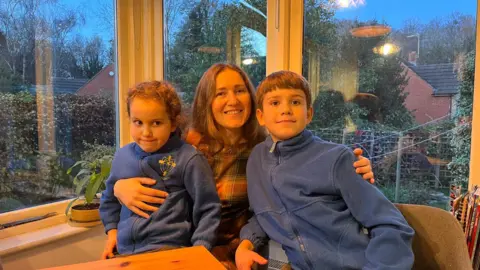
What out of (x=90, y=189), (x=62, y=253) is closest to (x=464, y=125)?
(x=90, y=189)

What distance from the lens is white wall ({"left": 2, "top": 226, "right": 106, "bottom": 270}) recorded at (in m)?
1.68

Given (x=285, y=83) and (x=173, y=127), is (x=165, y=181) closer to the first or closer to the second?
(x=173, y=127)

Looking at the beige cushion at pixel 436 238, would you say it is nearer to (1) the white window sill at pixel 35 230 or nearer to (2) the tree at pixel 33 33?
(1) the white window sill at pixel 35 230

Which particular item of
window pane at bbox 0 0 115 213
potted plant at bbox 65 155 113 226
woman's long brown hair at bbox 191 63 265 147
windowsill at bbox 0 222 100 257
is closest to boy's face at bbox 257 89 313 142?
woman's long brown hair at bbox 191 63 265 147

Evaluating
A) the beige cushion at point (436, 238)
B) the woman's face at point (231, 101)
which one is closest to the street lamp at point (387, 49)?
the woman's face at point (231, 101)

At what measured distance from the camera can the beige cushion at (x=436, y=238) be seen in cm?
103

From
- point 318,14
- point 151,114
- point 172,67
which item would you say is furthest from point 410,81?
point 172,67

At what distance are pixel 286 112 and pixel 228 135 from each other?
44 centimetres

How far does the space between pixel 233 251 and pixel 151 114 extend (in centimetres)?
61

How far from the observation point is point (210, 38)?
236cm

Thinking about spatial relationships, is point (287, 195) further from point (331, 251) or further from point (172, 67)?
point (172, 67)

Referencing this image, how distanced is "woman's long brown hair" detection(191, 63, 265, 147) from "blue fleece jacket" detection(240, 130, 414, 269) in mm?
308

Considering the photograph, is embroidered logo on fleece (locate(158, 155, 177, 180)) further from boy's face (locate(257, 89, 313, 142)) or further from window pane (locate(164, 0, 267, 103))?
window pane (locate(164, 0, 267, 103))

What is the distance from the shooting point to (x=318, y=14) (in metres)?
1.96
